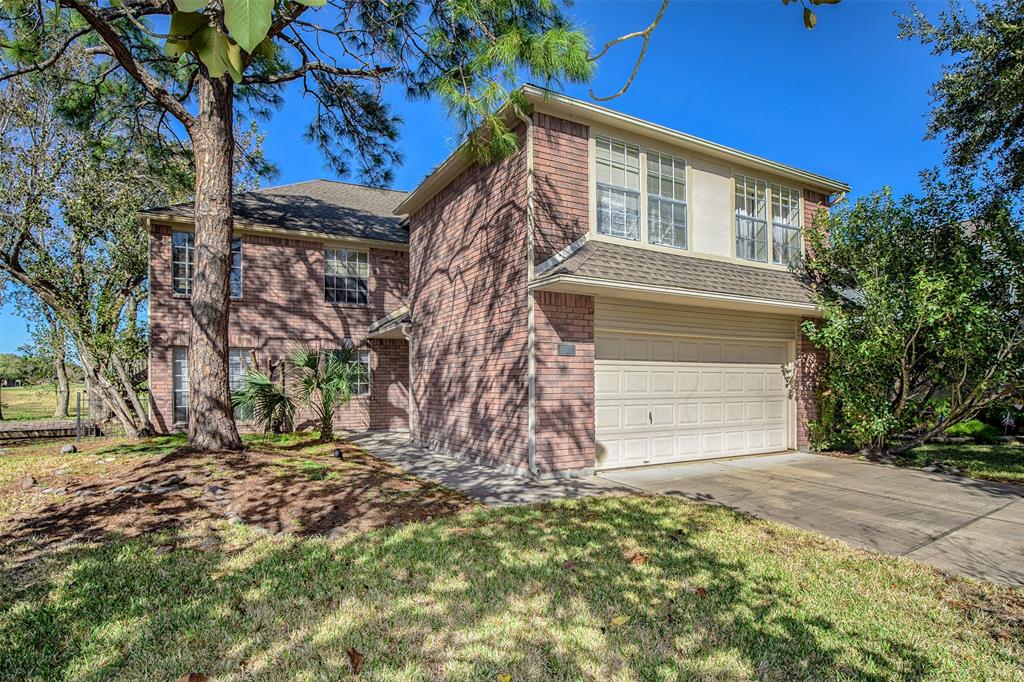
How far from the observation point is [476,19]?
5.88m

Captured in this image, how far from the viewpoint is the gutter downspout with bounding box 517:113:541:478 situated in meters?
7.46

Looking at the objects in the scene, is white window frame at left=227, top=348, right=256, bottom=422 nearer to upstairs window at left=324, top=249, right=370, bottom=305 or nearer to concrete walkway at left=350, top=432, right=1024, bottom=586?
upstairs window at left=324, top=249, right=370, bottom=305

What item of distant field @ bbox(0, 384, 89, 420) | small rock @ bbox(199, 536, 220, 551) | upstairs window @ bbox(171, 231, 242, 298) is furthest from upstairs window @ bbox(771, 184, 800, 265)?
distant field @ bbox(0, 384, 89, 420)

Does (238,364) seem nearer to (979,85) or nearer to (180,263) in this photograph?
(180,263)

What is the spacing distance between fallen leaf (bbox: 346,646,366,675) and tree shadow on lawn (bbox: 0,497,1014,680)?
1.6 inches

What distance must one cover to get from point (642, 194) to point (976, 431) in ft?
38.2

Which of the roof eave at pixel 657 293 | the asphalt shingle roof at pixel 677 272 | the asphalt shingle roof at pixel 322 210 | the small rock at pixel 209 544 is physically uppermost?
the asphalt shingle roof at pixel 322 210

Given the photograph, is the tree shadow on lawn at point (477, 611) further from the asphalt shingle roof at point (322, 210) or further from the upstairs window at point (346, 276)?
the asphalt shingle roof at point (322, 210)

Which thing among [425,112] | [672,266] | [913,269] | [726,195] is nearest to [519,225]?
[672,266]

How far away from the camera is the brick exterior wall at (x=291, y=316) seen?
12562 mm

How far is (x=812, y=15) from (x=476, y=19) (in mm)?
4938

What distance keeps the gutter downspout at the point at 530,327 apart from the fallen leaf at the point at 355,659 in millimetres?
4781

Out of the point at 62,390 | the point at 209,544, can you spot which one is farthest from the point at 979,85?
the point at 62,390

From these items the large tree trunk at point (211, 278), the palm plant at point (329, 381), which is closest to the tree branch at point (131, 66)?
the large tree trunk at point (211, 278)
